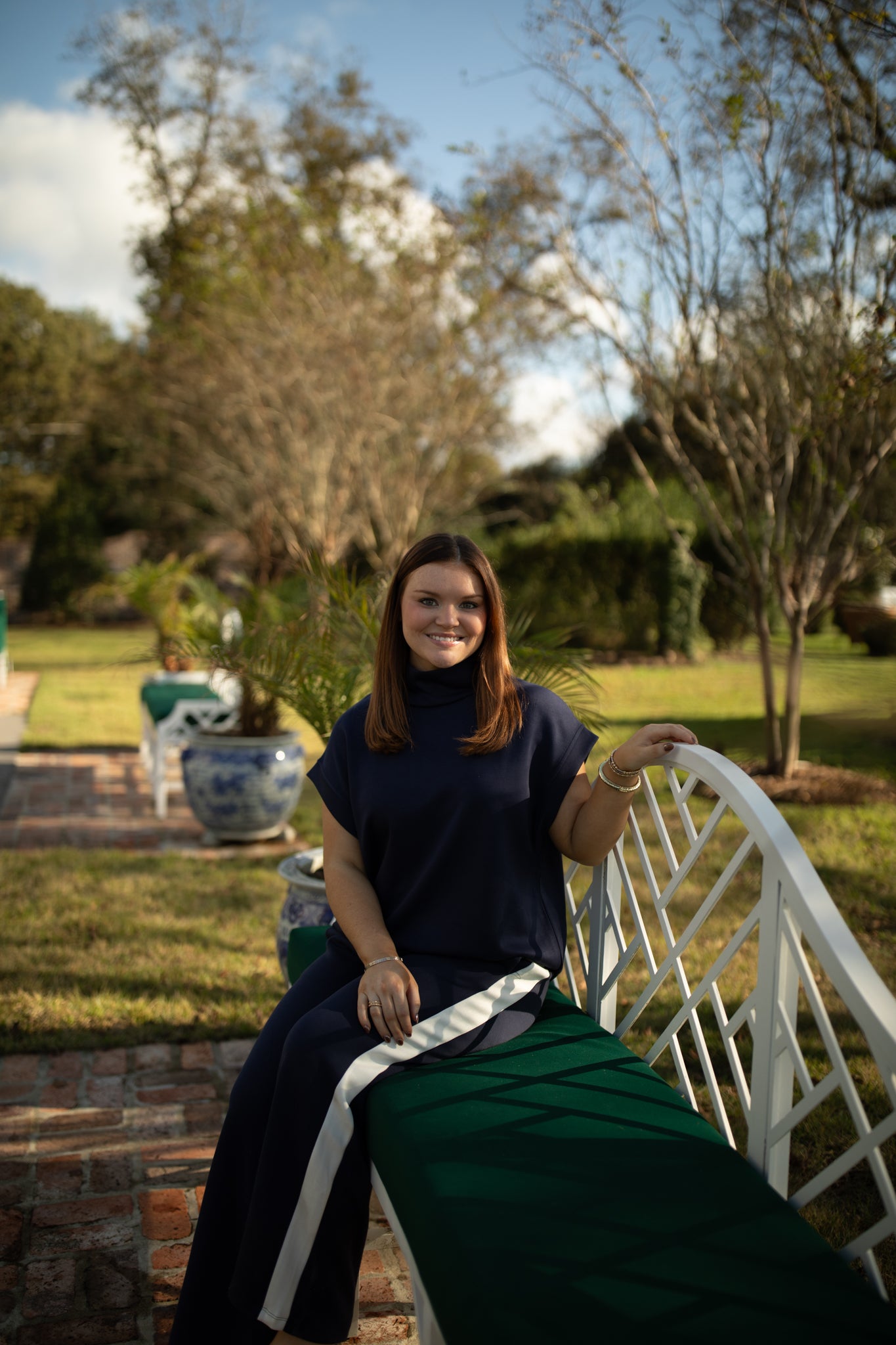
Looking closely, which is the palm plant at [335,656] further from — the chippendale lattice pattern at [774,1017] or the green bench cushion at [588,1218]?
the green bench cushion at [588,1218]

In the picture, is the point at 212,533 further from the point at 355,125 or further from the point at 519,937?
the point at 519,937

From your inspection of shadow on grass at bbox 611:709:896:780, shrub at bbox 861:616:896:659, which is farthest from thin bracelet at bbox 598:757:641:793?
shrub at bbox 861:616:896:659

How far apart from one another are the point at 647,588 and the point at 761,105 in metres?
10.3

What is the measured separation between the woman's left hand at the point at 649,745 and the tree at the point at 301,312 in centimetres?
1002

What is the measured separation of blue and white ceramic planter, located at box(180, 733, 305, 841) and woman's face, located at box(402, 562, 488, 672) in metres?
3.63

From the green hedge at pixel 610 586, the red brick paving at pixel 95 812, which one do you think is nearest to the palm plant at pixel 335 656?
the red brick paving at pixel 95 812

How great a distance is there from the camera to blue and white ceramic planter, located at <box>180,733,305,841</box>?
5789 mm

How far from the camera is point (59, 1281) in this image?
87.9 inches

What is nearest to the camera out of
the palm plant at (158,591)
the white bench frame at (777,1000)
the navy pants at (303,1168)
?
the white bench frame at (777,1000)

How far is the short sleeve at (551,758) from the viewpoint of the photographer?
2.23m

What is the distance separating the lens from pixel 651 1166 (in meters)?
1.65

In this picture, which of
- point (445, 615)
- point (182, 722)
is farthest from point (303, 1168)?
point (182, 722)

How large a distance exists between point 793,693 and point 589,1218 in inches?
254

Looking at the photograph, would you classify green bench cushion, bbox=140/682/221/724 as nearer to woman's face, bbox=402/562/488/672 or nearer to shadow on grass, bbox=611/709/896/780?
shadow on grass, bbox=611/709/896/780
